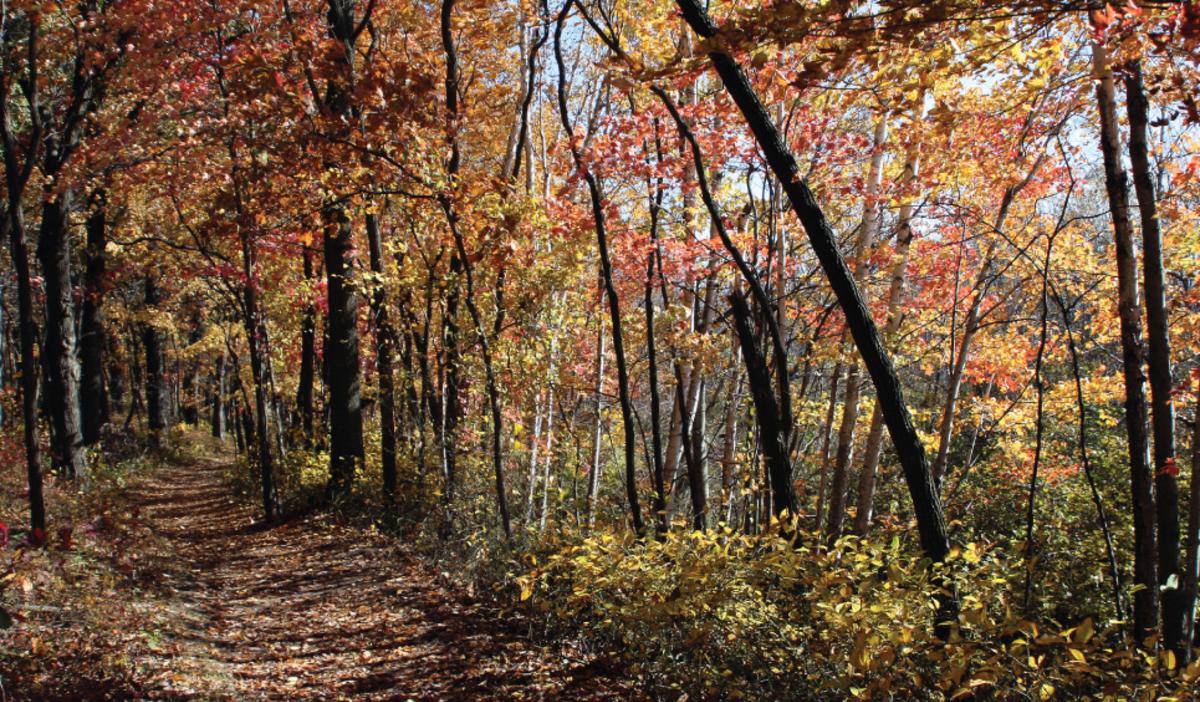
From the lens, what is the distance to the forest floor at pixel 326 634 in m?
4.52

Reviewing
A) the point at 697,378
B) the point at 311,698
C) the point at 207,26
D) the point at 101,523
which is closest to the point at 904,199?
the point at 697,378

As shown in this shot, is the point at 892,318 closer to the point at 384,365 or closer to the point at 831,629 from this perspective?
the point at 831,629

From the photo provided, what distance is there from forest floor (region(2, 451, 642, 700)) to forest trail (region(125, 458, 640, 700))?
0.01 m

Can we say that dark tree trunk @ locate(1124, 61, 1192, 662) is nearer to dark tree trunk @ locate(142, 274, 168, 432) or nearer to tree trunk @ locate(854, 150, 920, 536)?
tree trunk @ locate(854, 150, 920, 536)

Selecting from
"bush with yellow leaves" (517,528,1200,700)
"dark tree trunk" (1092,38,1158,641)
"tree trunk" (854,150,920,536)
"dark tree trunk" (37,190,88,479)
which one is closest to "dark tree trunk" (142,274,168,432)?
"dark tree trunk" (37,190,88,479)

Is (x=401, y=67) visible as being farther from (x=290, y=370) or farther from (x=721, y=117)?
(x=290, y=370)

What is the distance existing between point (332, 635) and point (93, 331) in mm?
12424

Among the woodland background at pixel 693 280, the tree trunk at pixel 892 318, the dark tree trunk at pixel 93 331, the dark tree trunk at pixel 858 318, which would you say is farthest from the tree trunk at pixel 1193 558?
the dark tree trunk at pixel 93 331

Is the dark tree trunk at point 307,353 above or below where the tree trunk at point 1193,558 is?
above

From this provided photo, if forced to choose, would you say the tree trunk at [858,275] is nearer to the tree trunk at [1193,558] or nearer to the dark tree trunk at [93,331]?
the tree trunk at [1193,558]

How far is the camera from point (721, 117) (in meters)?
7.14

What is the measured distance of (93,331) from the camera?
14.5 metres

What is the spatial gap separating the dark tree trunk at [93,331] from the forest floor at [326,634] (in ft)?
22.3

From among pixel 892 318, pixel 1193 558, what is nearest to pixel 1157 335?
pixel 1193 558
